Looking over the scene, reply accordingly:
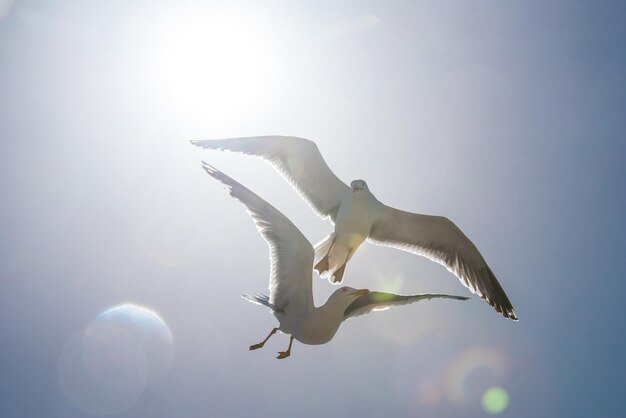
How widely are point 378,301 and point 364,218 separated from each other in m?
2.36

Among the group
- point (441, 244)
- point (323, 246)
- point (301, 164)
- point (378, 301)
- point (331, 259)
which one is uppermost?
point (301, 164)

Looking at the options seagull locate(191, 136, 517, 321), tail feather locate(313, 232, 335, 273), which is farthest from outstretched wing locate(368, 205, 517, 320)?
tail feather locate(313, 232, 335, 273)

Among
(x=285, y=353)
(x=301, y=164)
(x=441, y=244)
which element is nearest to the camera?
(x=285, y=353)

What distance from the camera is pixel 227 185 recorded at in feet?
17.1

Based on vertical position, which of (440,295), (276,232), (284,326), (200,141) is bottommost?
(284,326)

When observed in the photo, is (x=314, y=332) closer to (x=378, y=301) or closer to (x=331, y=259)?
(x=378, y=301)

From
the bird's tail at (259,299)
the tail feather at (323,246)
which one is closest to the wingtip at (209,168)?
the bird's tail at (259,299)

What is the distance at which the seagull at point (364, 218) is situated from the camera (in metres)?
8.12

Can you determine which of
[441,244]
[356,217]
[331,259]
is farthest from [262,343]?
[441,244]

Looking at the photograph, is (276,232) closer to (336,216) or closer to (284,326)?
(284,326)

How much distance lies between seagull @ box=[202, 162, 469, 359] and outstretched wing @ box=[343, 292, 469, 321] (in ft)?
0.72

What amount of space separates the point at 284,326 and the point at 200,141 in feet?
12.1

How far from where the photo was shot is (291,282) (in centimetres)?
539

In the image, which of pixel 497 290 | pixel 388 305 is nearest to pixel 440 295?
pixel 388 305
